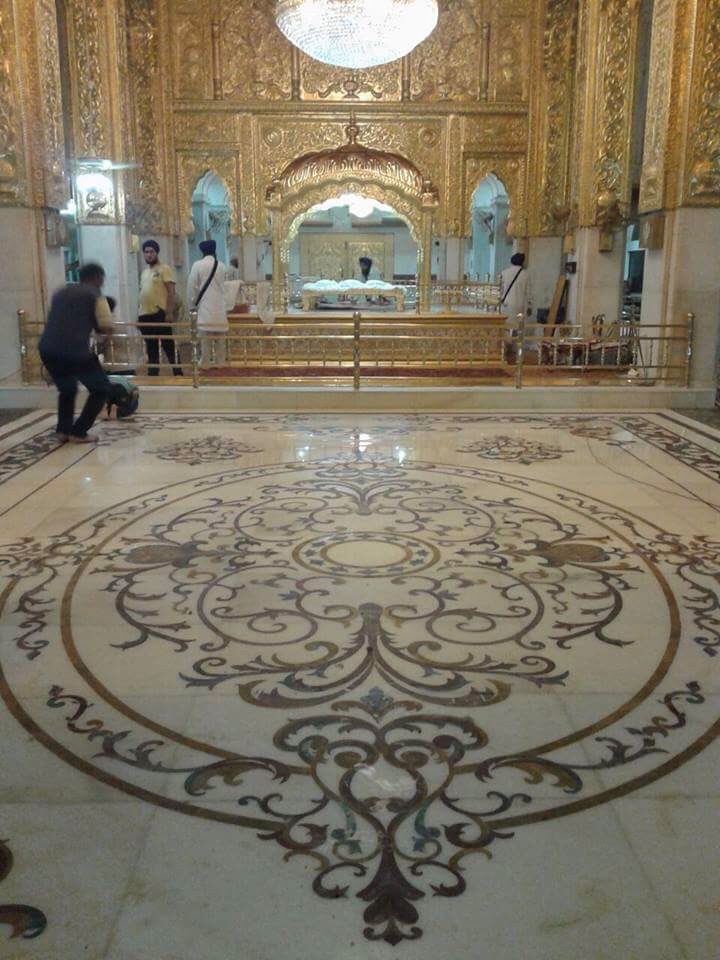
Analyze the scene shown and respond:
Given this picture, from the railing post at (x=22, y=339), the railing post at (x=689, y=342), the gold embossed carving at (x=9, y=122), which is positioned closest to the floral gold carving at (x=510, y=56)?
the railing post at (x=689, y=342)

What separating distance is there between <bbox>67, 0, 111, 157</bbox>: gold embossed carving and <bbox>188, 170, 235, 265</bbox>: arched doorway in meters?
3.17

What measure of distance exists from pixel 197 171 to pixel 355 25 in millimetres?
3908

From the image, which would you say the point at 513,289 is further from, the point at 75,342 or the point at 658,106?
the point at 75,342

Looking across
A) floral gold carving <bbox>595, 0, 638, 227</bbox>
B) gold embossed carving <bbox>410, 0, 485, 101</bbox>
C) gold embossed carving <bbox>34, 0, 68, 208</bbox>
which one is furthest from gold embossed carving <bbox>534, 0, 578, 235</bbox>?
gold embossed carving <bbox>34, 0, 68, 208</bbox>

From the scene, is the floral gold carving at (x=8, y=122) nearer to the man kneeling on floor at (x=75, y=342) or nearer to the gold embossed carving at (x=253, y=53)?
the man kneeling on floor at (x=75, y=342)

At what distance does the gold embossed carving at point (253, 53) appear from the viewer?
11008 millimetres

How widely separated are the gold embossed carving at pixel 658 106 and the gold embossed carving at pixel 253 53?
5.59 meters

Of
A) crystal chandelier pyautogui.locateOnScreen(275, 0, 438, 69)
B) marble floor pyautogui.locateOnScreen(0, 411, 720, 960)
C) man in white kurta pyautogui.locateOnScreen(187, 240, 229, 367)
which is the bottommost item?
marble floor pyautogui.locateOnScreen(0, 411, 720, 960)

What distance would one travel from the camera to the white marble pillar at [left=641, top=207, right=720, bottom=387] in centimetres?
692

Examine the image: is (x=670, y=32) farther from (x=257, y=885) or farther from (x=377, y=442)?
(x=257, y=885)

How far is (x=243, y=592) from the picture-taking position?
289cm

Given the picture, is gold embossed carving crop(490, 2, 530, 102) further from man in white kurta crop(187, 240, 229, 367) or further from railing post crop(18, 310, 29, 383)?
railing post crop(18, 310, 29, 383)

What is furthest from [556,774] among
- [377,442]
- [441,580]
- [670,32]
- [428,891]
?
[670,32]

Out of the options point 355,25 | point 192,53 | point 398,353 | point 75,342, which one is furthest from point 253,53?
point 75,342
